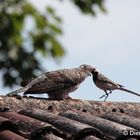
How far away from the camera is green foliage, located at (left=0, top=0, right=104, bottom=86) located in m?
3.11

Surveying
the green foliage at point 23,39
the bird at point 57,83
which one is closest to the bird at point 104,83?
the bird at point 57,83

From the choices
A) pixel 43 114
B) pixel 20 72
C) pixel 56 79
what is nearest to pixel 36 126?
pixel 43 114

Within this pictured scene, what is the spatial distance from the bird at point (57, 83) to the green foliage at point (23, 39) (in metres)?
2.35

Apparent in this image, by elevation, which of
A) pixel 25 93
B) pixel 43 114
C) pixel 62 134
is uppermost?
pixel 25 93

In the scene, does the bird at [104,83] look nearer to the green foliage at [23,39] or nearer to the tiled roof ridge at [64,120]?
the tiled roof ridge at [64,120]

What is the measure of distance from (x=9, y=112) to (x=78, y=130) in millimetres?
968

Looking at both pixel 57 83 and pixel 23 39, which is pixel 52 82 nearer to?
pixel 57 83

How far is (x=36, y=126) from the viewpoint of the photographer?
12.9ft

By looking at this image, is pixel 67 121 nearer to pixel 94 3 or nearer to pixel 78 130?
pixel 78 130

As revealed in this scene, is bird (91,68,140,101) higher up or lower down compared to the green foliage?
higher up

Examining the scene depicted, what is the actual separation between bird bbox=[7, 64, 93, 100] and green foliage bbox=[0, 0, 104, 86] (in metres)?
2.35

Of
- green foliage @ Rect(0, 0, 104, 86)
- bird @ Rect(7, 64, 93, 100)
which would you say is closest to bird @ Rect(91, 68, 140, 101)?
bird @ Rect(7, 64, 93, 100)

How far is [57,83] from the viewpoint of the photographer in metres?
5.98

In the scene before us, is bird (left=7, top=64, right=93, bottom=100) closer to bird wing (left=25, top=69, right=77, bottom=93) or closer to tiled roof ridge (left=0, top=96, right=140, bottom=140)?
bird wing (left=25, top=69, right=77, bottom=93)
